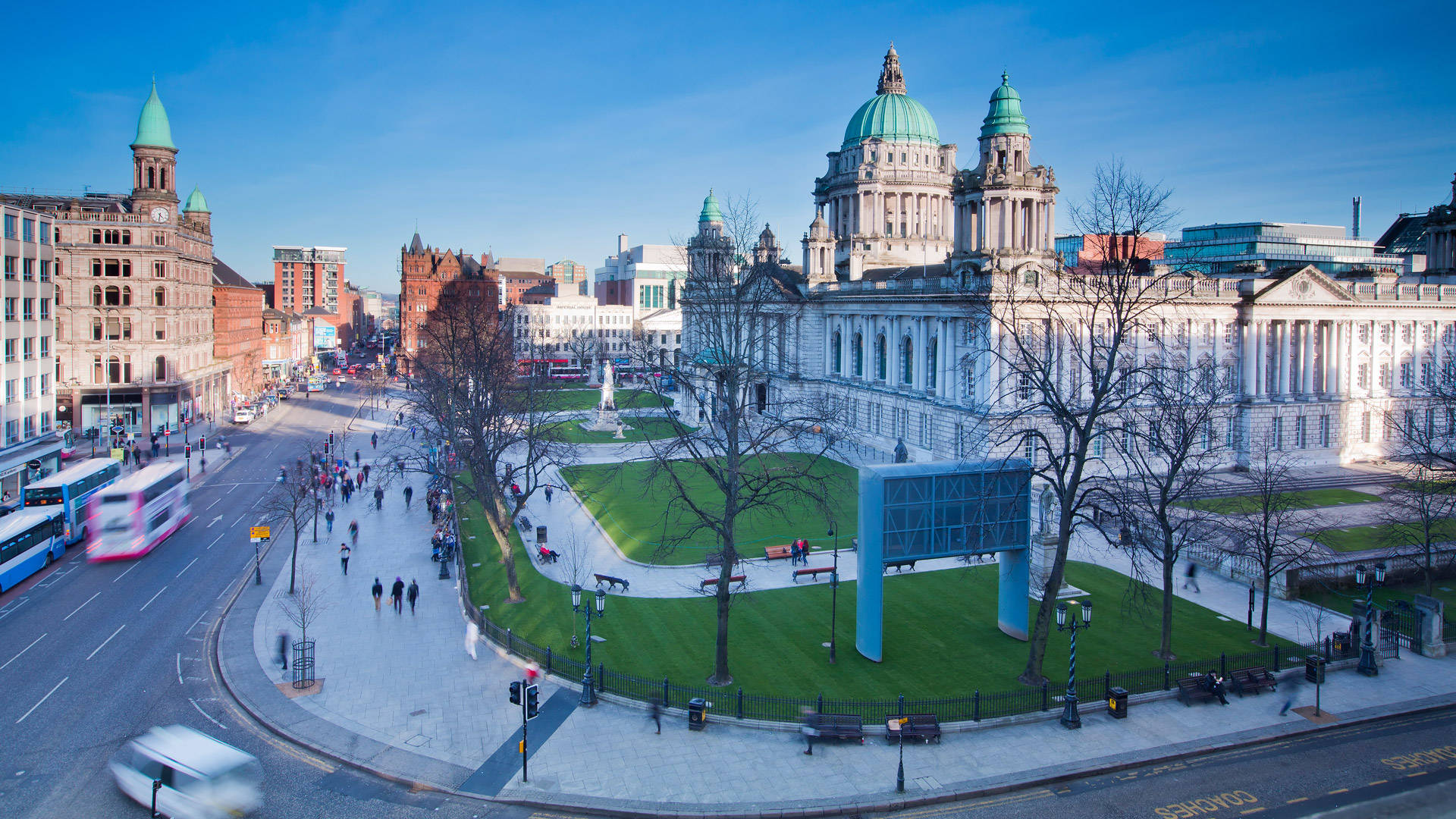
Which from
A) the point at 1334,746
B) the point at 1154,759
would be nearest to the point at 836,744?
the point at 1154,759

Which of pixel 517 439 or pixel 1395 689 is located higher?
pixel 517 439

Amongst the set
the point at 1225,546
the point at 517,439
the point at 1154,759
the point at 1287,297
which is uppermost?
the point at 1287,297

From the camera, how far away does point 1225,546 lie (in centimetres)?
3597

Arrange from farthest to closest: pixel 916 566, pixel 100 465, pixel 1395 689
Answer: pixel 100 465 < pixel 916 566 < pixel 1395 689

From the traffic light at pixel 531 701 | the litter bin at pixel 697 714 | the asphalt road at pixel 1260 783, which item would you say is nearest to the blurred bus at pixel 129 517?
the traffic light at pixel 531 701

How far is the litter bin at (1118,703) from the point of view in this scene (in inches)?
880

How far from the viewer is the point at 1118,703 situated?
880 inches

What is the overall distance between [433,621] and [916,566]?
18435 millimetres

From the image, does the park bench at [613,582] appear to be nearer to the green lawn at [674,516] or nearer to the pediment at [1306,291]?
the green lawn at [674,516]

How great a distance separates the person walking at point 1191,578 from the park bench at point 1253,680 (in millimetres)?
8911

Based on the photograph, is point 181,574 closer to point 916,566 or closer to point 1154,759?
point 916,566

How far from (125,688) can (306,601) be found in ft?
24.5

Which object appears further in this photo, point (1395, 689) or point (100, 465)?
point (100, 465)

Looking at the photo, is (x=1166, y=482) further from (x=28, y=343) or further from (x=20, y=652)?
(x=28, y=343)
